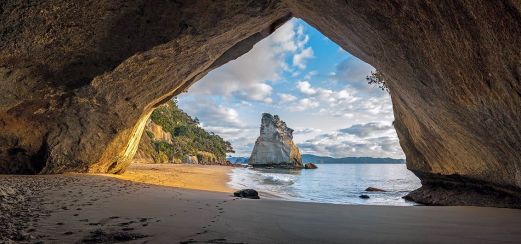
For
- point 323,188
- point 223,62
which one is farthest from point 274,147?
point 223,62

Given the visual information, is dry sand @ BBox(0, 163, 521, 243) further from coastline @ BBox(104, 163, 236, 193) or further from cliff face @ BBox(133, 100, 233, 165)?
cliff face @ BBox(133, 100, 233, 165)

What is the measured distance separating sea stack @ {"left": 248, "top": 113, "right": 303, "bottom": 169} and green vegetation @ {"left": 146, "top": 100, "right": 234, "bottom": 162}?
1294cm

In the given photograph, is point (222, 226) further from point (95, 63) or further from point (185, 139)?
point (185, 139)

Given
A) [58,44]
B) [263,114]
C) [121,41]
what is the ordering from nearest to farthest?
[58,44]
[121,41]
[263,114]

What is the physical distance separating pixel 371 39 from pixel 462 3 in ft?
8.62

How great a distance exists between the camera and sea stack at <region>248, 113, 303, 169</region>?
78.2m

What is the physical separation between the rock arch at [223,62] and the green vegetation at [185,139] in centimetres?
4021

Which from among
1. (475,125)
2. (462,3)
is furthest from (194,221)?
(475,125)

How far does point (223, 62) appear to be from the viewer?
48.0 ft

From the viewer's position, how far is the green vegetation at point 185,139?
185 ft

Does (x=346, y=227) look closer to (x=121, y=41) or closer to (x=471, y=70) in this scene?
(x=471, y=70)

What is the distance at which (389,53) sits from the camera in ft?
22.3

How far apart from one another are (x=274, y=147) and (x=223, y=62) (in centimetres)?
6582

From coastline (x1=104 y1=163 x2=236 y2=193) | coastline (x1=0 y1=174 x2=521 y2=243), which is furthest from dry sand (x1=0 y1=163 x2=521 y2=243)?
coastline (x1=104 y1=163 x2=236 y2=193)
